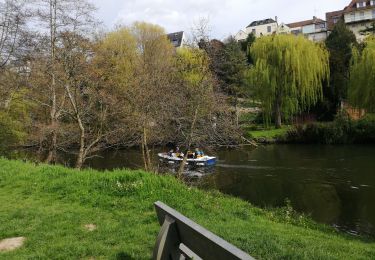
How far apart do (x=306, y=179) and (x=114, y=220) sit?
604 inches

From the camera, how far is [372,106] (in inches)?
1275

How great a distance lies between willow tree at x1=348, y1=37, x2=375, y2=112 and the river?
12.5 feet

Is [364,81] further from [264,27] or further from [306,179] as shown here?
[264,27]

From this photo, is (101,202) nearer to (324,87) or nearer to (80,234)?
(80,234)

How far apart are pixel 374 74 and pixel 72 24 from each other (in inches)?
952

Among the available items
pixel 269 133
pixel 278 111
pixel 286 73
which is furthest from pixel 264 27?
pixel 269 133

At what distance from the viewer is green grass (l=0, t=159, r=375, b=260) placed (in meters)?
4.63

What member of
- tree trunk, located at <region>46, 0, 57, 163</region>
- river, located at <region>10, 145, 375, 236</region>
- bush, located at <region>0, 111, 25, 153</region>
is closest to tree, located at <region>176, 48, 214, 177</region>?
river, located at <region>10, 145, 375, 236</region>

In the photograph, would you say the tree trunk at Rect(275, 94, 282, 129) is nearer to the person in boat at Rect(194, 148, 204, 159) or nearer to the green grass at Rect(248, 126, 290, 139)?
the green grass at Rect(248, 126, 290, 139)

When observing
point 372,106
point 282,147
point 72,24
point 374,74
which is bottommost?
point 282,147

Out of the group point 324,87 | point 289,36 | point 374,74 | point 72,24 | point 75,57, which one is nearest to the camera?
point 75,57

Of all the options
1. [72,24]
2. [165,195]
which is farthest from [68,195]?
[72,24]

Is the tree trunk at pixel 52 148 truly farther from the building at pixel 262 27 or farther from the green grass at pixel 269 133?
the building at pixel 262 27

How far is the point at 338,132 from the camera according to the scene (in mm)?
34500
